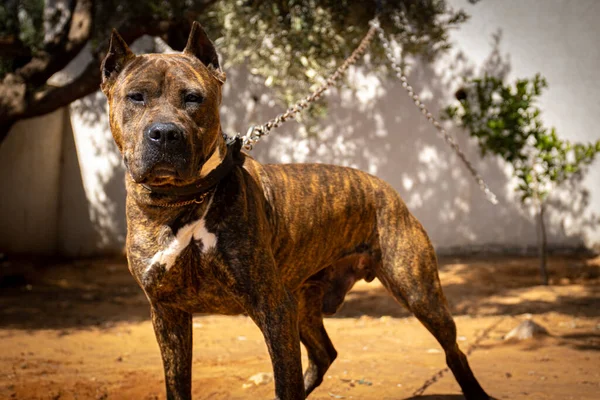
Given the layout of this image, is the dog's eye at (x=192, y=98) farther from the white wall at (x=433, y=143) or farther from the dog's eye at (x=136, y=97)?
the white wall at (x=433, y=143)

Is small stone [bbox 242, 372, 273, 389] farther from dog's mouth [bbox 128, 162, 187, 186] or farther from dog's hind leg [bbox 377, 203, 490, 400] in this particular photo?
dog's mouth [bbox 128, 162, 187, 186]

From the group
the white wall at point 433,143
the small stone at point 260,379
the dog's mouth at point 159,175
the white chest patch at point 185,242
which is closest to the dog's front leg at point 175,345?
the white chest patch at point 185,242

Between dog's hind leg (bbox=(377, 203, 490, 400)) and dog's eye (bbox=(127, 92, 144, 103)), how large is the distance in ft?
5.66

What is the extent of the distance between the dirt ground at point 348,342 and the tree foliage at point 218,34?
2.44 meters

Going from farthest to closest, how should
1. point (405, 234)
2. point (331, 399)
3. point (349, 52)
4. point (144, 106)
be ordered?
point (349, 52) → point (331, 399) → point (405, 234) → point (144, 106)

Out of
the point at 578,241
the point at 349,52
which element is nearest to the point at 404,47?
the point at 349,52

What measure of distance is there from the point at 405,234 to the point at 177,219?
1536 millimetres

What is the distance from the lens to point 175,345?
3201 mm

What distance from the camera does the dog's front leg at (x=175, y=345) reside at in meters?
3.16

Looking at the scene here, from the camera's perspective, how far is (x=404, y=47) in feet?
29.5

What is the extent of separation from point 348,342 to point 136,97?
14.0ft

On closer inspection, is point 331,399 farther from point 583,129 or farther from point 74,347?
point 583,129

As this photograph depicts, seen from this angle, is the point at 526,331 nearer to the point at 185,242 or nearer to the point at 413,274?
the point at 413,274

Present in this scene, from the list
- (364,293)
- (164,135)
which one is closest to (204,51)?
(164,135)
